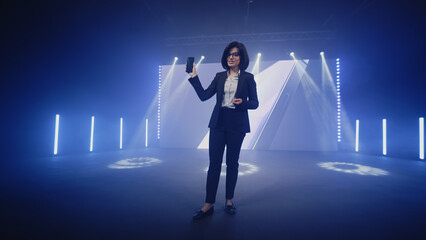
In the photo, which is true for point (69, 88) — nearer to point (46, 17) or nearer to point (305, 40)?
point (46, 17)

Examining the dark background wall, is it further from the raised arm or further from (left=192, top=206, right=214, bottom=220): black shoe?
(left=192, top=206, right=214, bottom=220): black shoe

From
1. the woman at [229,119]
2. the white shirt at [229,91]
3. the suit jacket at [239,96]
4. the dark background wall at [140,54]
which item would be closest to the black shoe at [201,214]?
the woman at [229,119]

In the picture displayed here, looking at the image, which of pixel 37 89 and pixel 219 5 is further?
pixel 219 5

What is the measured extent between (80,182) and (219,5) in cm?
520

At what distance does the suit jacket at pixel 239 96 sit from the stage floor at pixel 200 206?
71cm

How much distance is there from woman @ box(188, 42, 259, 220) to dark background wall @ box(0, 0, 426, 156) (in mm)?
4309

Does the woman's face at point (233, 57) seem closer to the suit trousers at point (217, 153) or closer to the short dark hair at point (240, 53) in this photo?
the short dark hair at point (240, 53)

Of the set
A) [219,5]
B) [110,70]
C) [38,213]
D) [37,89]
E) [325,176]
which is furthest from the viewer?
[110,70]

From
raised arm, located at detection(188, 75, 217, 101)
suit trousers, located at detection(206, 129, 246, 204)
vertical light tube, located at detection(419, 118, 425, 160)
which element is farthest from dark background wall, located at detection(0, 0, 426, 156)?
suit trousers, located at detection(206, 129, 246, 204)

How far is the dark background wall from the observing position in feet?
12.5

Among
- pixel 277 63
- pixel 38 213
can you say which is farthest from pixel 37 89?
pixel 277 63

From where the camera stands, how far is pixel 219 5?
5.25 m

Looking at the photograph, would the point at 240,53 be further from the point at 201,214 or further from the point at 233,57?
the point at 201,214

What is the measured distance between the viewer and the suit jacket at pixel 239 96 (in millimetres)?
1470
